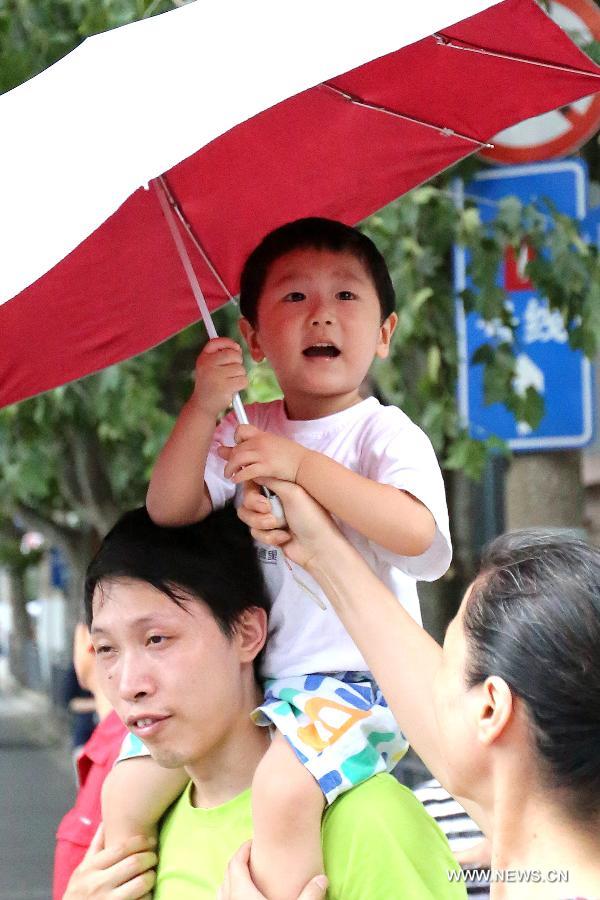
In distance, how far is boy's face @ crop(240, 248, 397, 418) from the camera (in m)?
2.50

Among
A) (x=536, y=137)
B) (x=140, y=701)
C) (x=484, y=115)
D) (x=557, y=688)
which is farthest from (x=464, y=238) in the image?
(x=557, y=688)

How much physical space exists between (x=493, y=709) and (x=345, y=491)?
607 mm

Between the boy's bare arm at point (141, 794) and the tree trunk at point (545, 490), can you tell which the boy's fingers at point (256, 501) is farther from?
the tree trunk at point (545, 490)

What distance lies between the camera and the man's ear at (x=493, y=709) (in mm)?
1683

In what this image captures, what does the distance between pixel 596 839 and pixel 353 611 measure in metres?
0.65

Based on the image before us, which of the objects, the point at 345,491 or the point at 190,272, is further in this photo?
the point at 190,272

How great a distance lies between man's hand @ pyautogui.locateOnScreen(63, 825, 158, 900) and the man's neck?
0.58ft

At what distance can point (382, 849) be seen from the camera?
2.25m

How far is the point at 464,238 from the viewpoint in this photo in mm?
5559

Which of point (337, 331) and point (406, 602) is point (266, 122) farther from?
point (406, 602)

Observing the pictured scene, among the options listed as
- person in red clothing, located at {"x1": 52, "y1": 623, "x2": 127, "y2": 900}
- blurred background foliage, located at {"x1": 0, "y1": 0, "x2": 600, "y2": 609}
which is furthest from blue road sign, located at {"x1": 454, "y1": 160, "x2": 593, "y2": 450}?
person in red clothing, located at {"x1": 52, "y1": 623, "x2": 127, "y2": 900}

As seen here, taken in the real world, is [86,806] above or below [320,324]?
below

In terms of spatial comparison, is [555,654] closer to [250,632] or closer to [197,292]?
[250,632]

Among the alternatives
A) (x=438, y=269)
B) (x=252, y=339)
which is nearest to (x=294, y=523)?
(x=252, y=339)
